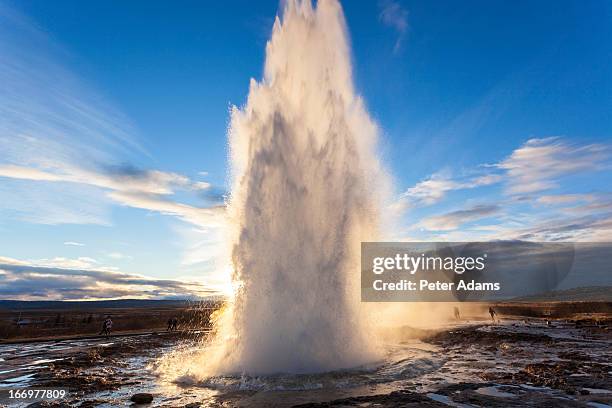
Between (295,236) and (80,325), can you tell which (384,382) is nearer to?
(295,236)

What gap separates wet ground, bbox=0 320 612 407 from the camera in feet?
34.6

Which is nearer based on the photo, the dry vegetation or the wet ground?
the wet ground

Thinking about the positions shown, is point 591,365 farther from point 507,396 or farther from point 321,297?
point 321,297

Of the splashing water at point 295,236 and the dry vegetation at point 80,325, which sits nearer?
the splashing water at point 295,236

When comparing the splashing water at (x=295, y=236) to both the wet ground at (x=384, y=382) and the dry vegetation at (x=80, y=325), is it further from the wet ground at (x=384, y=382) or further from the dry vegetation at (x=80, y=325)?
the dry vegetation at (x=80, y=325)

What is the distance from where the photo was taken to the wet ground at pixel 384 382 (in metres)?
10.6

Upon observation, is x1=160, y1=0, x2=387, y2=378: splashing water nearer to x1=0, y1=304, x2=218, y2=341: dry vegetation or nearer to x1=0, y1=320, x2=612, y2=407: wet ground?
x1=0, y1=320, x2=612, y2=407: wet ground

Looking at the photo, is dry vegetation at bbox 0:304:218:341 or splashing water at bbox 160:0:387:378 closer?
splashing water at bbox 160:0:387:378

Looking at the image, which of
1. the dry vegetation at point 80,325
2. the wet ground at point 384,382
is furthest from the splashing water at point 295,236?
the dry vegetation at point 80,325

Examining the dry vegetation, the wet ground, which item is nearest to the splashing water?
the wet ground

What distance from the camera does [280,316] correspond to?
1550 centimetres

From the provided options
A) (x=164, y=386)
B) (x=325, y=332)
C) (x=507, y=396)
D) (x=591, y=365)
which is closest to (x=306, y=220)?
(x=325, y=332)


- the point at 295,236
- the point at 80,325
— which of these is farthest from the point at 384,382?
the point at 80,325

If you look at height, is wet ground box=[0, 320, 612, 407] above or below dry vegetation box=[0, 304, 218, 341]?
above
